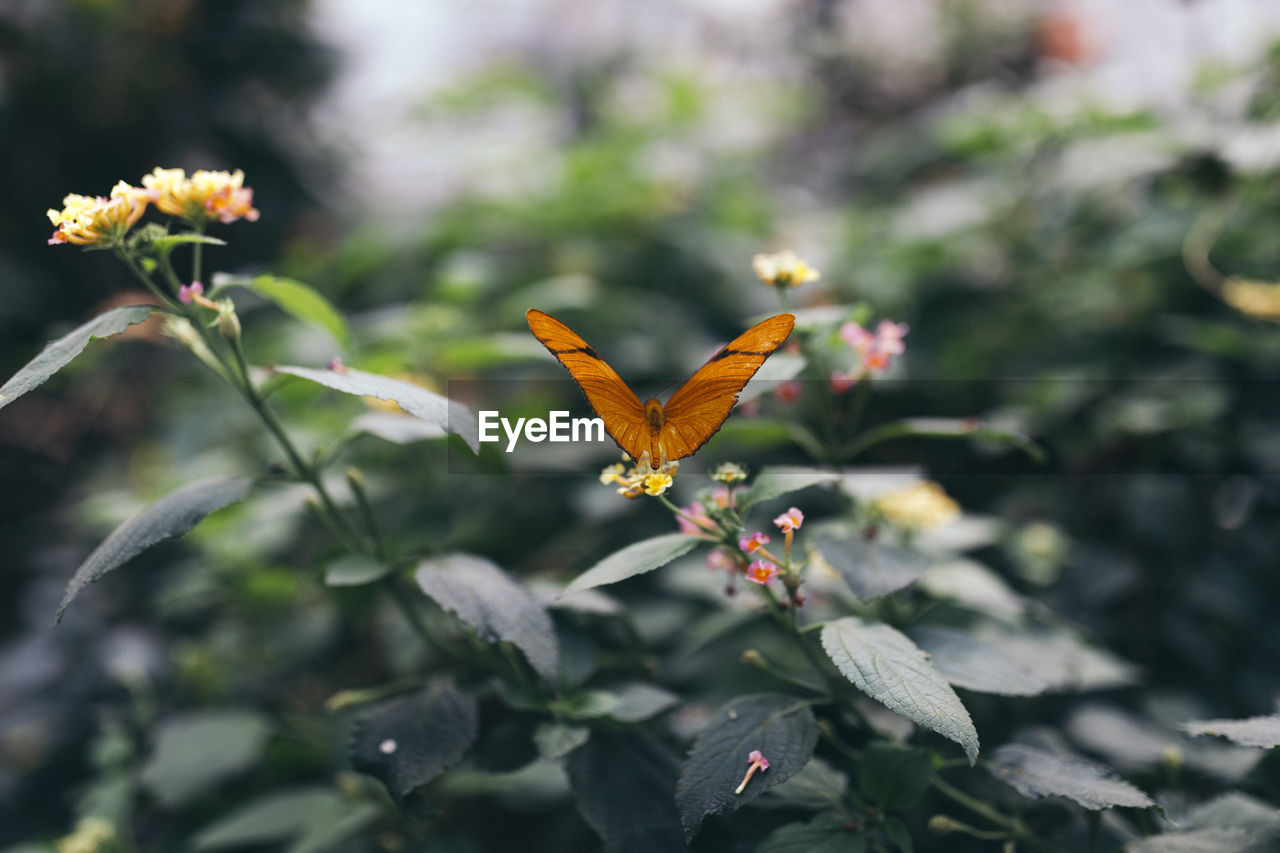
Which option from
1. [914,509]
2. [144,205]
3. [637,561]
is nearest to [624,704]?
[637,561]

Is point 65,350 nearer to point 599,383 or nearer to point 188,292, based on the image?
point 188,292

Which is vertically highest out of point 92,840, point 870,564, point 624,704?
point 870,564

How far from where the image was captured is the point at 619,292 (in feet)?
5.42

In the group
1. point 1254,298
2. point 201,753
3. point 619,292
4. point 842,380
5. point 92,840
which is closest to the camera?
point 842,380

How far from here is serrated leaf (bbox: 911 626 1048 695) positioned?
22.5 inches

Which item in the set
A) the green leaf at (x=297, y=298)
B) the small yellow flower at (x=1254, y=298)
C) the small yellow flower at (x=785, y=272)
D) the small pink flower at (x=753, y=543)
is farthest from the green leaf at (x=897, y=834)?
the small yellow flower at (x=1254, y=298)

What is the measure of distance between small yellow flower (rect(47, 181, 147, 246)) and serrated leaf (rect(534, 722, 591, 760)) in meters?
0.54

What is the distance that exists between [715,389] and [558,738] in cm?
33

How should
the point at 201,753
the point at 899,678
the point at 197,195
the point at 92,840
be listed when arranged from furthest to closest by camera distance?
the point at 201,753, the point at 92,840, the point at 197,195, the point at 899,678

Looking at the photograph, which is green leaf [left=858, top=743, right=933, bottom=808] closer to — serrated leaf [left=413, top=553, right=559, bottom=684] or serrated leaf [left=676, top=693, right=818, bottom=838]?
serrated leaf [left=676, top=693, right=818, bottom=838]

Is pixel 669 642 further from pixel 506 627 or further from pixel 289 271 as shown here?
pixel 289 271

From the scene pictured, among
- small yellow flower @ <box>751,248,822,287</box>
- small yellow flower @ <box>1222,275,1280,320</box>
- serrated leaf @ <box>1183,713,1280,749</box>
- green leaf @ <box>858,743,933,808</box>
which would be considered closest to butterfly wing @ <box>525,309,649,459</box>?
small yellow flower @ <box>751,248,822,287</box>

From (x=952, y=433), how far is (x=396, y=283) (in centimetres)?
144

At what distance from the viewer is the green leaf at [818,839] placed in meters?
0.55
